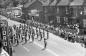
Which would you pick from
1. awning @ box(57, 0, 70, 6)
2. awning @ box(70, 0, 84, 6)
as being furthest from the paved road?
awning @ box(57, 0, 70, 6)

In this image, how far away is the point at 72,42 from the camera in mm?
40094

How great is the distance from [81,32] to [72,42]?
15.8 metres

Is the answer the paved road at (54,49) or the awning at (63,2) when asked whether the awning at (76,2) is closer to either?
the awning at (63,2)

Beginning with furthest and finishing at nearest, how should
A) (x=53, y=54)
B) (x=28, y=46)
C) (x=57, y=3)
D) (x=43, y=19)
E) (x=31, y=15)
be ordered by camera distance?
1. (x=31, y=15)
2. (x=43, y=19)
3. (x=57, y=3)
4. (x=28, y=46)
5. (x=53, y=54)

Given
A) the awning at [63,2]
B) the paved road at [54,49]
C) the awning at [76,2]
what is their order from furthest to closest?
the awning at [63,2], the awning at [76,2], the paved road at [54,49]

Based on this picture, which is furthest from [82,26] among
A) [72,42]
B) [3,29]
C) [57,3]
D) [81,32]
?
[3,29]

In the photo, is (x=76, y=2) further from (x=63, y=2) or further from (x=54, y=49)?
(x=54, y=49)

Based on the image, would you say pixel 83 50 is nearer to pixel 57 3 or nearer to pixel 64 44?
pixel 64 44

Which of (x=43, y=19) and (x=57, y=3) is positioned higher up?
(x=57, y=3)

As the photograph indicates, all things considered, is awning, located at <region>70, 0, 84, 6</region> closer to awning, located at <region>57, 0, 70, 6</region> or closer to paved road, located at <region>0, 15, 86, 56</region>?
awning, located at <region>57, 0, 70, 6</region>

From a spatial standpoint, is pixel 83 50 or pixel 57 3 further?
pixel 57 3

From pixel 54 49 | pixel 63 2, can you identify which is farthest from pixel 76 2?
pixel 54 49

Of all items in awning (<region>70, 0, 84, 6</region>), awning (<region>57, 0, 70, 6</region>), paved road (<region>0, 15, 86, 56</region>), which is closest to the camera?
paved road (<region>0, 15, 86, 56</region>)

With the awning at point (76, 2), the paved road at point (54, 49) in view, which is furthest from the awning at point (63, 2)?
the paved road at point (54, 49)
